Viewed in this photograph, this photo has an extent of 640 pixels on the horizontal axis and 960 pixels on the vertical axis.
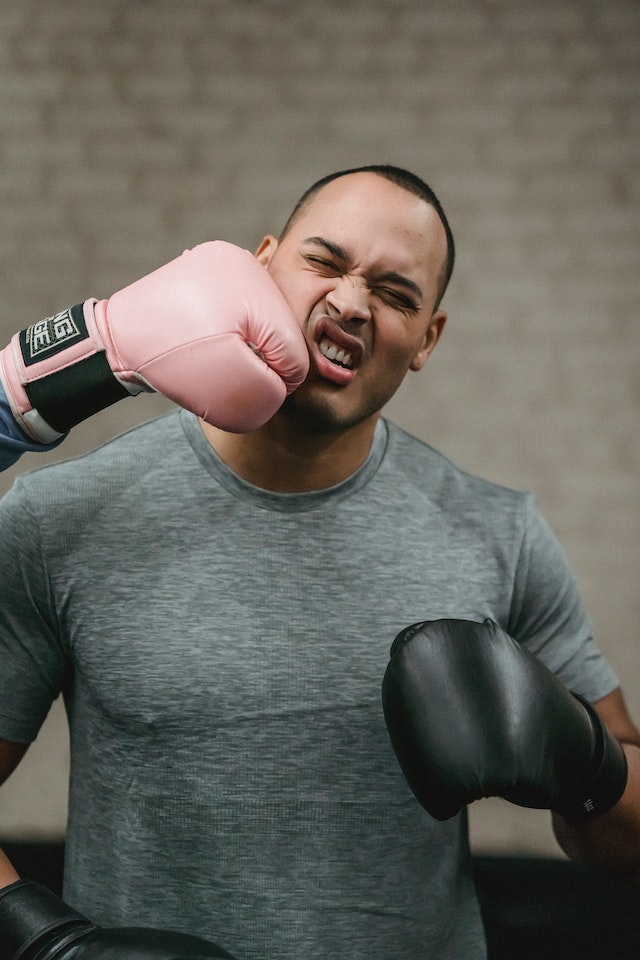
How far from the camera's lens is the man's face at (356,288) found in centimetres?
105

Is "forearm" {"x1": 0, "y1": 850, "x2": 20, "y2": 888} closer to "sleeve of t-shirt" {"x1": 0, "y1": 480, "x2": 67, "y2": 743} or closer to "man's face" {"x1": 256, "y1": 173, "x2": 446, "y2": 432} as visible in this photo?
"sleeve of t-shirt" {"x1": 0, "y1": 480, "x2": 67, "y2": 743}

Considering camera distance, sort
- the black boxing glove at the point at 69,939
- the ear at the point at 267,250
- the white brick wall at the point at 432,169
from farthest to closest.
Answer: the white brick wall at the point at 432,169, the ear at the point at 267,250, the black boxing glove at the point at 69,939

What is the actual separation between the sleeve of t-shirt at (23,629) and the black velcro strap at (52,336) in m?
0.26

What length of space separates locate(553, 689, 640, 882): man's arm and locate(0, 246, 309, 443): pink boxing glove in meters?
0.70

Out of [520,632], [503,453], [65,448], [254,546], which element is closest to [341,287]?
[254,546]

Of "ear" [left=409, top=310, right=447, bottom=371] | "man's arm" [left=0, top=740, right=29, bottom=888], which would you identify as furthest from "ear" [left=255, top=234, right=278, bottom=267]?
"man's arm" [left=0, top=740, right=29, bottom=888]

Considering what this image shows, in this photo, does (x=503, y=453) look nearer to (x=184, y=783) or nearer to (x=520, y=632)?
(x=520, y=632)

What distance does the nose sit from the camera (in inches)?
41.0

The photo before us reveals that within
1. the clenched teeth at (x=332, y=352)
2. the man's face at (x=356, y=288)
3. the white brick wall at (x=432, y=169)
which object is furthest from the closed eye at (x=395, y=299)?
the white brick wall at (x=432, y=169)

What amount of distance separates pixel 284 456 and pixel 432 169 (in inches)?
50.8

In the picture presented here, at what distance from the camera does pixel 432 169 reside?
208cm

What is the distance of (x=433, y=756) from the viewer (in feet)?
2.90

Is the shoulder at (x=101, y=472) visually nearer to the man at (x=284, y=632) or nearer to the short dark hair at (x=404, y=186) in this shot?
the man at (x=284, y=632)

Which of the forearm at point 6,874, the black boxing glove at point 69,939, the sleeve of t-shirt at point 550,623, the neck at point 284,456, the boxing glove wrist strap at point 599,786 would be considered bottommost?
the forearm at point 6,874
